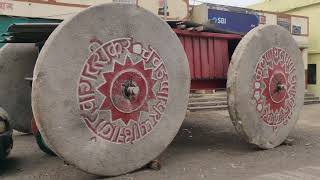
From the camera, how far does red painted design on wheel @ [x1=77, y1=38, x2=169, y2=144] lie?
16.4ft

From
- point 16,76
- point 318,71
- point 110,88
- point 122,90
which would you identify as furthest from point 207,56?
point 318,71

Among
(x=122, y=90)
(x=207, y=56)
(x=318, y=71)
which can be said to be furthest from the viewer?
(x=318, y=71)

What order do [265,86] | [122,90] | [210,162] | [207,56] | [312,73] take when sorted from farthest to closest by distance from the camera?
1. [312,73]
2. [207,56]
3. [265,86]
4. [210,162]
5. [122,90]

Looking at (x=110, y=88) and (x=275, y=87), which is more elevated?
(x=110, y=88)

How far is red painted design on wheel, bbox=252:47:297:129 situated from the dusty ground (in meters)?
0.54

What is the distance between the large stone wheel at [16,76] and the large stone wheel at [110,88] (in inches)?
118

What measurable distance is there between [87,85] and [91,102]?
0.65 ft

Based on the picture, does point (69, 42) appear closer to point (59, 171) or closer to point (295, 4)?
point (59, 171)

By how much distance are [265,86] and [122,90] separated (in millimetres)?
2505

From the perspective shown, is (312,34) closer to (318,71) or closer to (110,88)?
(318,71)

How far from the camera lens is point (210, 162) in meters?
6.16

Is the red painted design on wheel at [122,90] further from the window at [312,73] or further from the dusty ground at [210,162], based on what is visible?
the window at [312,73]

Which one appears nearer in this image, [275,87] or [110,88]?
[110,88]

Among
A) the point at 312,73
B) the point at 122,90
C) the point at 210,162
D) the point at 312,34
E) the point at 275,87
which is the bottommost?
the point at 210,162
